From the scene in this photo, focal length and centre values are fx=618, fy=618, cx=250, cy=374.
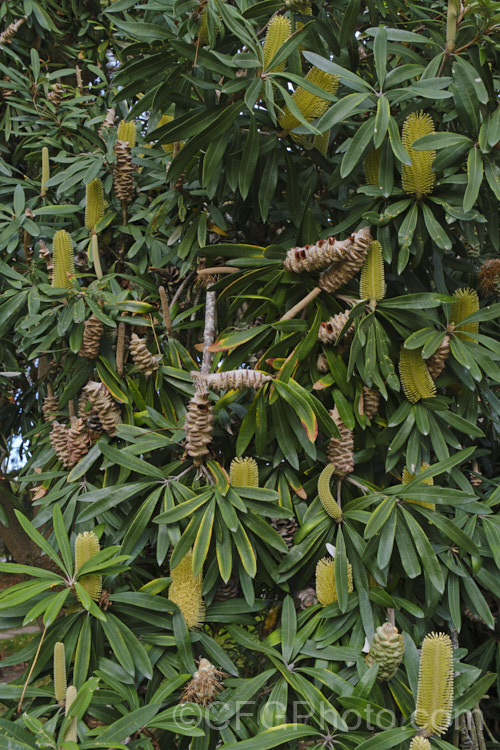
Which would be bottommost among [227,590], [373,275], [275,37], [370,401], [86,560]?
[227,590]

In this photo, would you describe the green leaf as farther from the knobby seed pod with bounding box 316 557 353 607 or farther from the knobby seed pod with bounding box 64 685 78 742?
the knobby seed pod with bounding box 64 685 78 742

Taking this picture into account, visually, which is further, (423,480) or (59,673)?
(423,480)

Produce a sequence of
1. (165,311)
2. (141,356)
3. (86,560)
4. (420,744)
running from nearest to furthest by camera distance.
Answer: (420,744), (86,560), (141,356), (165,311)

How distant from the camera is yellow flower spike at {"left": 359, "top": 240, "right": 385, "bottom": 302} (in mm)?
1164

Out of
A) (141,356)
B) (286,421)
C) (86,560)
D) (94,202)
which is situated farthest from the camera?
(94,202)

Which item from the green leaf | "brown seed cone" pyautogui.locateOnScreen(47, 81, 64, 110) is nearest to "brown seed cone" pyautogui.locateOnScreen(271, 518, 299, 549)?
the green leaf

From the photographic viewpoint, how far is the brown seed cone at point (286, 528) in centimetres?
120

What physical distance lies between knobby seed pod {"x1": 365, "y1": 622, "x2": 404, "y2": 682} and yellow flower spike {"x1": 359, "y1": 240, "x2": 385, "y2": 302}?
58 cm

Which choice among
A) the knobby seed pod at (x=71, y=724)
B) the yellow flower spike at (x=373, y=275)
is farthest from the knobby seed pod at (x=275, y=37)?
the knobby seed pod at (x=71, y=724)

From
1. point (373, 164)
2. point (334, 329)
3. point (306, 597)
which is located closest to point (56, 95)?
point (373, 164)

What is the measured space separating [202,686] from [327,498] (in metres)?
0.38

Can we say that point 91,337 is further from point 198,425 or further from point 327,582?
point 327,582

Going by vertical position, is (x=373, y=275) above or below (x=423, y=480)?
above

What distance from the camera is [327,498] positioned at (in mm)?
1137
